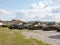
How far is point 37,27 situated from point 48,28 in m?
7.41

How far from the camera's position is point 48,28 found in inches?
1937

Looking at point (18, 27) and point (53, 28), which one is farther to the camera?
point (18, 27)

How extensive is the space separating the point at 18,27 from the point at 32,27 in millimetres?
5012

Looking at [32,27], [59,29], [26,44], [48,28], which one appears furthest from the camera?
[32,27]

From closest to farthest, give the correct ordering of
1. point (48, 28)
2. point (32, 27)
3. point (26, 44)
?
1. point (26, 44)
2. point (48, 28)
3. point (32, 27)

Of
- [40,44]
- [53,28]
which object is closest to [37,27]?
[53,28]

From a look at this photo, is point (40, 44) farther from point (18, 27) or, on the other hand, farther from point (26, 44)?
point (18, 27)

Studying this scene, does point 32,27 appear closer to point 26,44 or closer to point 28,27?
point 28,27

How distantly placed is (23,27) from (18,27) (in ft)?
4.96

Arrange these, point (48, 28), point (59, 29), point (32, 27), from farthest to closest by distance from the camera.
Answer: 1. point (32, 27)
2. point (48, 28)
3. point (59, 29)

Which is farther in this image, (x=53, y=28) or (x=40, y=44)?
(x=53, y=28)

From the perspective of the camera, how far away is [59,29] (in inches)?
1662

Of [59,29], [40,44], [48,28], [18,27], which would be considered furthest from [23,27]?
[40,44]

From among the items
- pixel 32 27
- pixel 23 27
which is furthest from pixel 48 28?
pixel 23 27
